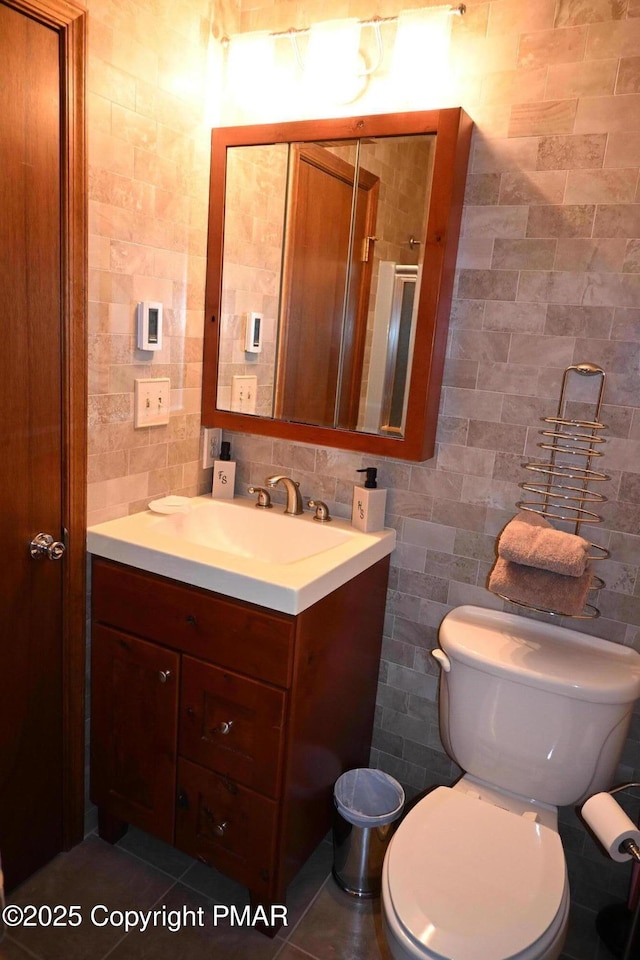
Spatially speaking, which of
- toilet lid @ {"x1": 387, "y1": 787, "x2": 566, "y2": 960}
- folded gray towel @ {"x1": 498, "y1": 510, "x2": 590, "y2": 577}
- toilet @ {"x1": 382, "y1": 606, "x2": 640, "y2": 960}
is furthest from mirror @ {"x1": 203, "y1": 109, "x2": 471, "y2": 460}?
toilet lid @ {"x1": 387, "y1": 787, "x2": 566, "y2": 960}

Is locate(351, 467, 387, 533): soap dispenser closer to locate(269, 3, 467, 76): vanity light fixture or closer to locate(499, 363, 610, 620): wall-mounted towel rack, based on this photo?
locate(499, 363, 610, 620): wall-mounted towel rack

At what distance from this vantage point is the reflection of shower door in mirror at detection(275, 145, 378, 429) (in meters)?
1.81

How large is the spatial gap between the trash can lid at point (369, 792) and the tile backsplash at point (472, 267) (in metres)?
0.17

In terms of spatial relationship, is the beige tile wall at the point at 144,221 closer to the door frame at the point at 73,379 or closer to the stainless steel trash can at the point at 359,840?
the door frame at the point at 73,379

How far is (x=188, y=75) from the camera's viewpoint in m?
1.80

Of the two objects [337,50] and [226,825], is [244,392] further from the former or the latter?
[226,825]

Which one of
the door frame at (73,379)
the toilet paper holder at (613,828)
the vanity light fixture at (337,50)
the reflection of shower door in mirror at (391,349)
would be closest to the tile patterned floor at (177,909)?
the door frame at (73,379)

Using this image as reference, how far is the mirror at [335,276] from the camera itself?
1685 mm

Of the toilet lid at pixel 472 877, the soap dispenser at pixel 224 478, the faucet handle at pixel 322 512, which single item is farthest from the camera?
the soap dispenser at pixel 224 478

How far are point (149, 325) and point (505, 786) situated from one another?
150 centimetres

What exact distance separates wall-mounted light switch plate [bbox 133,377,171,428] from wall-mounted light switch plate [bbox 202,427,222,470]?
21cm

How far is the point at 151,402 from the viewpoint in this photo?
6.06ft

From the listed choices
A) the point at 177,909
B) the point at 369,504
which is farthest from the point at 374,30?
the point at 177,909

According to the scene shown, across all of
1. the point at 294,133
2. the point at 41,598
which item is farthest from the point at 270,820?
the point at 294,133
